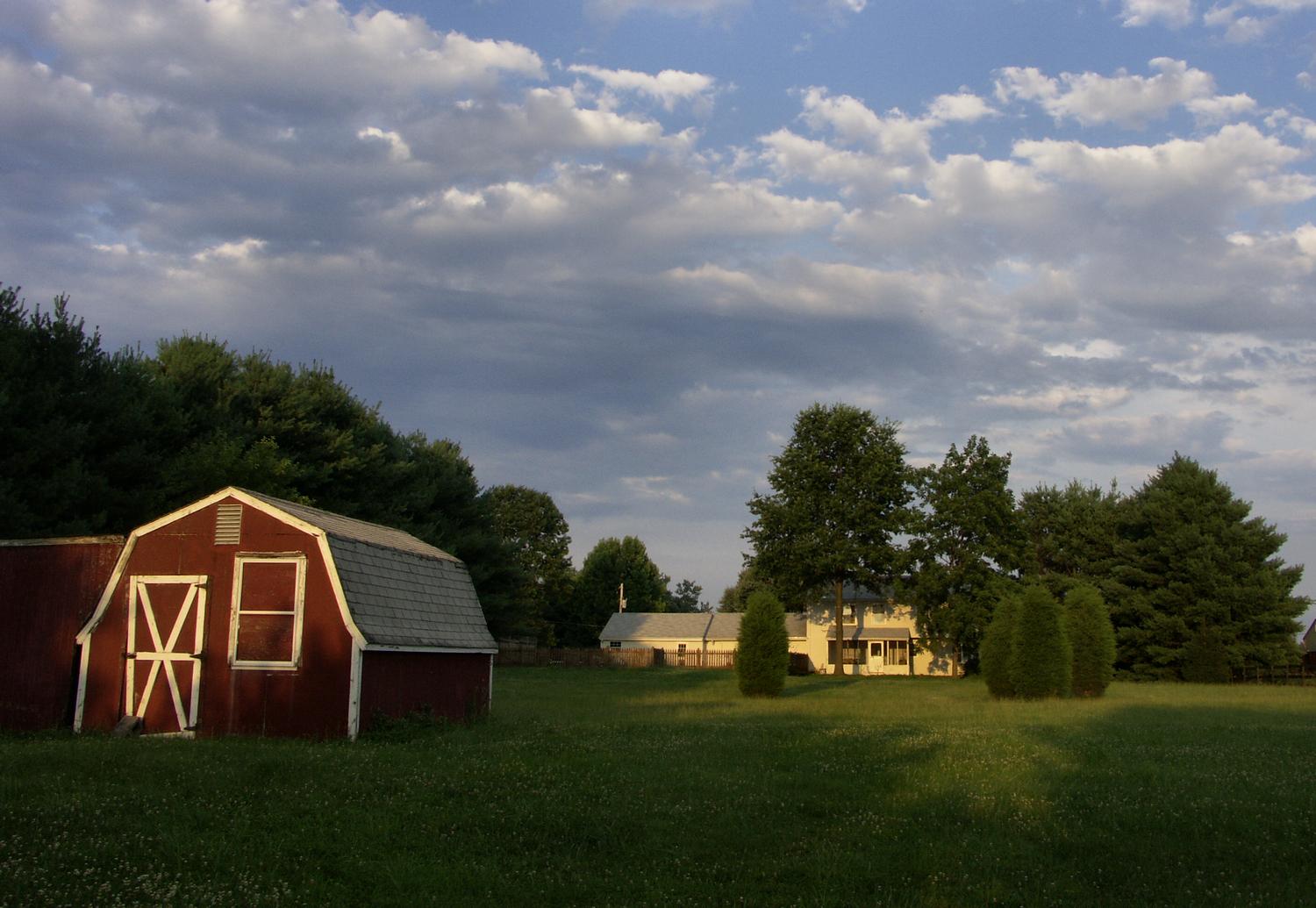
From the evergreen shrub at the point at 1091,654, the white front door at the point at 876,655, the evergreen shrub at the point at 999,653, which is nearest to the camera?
the evergreen shrub at the point at 999,653

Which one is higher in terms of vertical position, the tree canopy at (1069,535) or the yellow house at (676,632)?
the tree canopy at (1069,535)

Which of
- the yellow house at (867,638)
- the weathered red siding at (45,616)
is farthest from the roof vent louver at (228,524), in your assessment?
the yellow house at (867,638)

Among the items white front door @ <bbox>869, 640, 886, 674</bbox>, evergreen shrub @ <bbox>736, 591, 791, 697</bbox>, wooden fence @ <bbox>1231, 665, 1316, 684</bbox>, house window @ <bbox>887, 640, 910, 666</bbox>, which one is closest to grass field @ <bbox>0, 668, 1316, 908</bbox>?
evergreen shrub @ <bbox>736, 591, 791, 697</bbox>

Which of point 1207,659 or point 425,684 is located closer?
point 425,684

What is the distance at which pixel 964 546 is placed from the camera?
61156 millimetres

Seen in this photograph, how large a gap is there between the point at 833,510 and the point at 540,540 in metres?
45.1

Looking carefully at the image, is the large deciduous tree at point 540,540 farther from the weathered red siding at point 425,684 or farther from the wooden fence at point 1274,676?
the weathered red siding at point 425,684

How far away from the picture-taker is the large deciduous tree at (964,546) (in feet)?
195

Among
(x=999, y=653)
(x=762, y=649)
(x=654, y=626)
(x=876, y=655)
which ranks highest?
(x=999, y=653)

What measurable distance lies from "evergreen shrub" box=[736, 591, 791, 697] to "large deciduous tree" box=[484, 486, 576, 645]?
63.0 m

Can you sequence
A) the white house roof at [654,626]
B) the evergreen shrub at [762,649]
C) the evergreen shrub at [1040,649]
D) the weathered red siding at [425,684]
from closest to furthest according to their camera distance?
the weathered red siding at [425,684] → the evergreen shrub at [1040,649] → the evergreen shrub at [762,649] → the white house roof at [654,626]

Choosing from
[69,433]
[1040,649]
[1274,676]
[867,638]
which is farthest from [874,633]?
[69,433]

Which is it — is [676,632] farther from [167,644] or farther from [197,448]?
[167,644]

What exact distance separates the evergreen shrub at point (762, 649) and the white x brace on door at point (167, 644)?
22.1 meters
